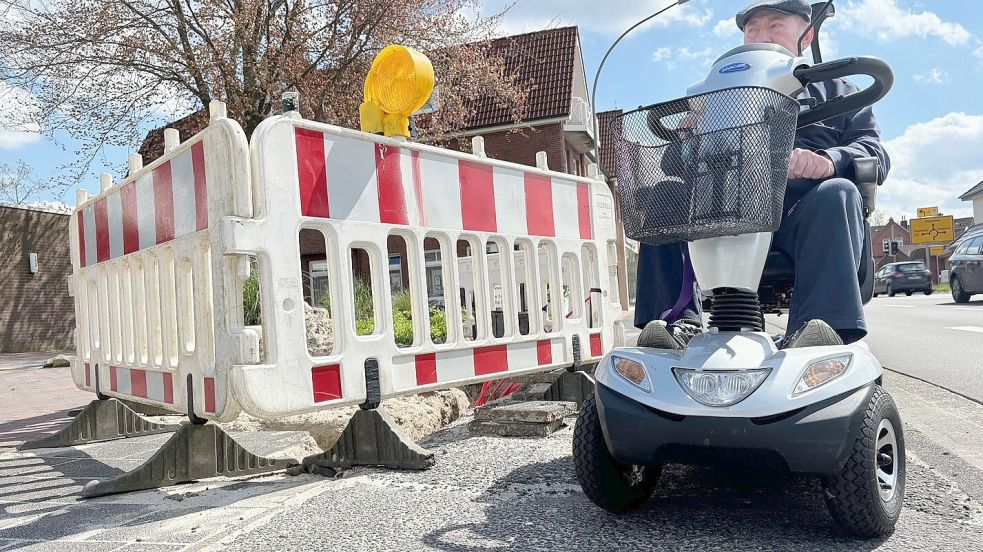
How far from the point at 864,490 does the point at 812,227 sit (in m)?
0.90

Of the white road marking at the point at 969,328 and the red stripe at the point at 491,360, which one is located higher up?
the red stripe at the point at 491,360

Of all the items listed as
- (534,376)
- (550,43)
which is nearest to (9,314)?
(550,43)

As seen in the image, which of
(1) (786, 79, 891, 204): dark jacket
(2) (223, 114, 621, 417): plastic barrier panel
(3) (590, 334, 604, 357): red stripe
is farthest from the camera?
(3) (590, 334, 604, 357): red stripe

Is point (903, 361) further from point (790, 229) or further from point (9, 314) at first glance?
point (9, 314)

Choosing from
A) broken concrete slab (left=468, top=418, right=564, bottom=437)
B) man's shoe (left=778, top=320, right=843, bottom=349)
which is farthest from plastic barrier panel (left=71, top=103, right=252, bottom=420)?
man's shoe (left=778, top=320, right=843, bottom=349)

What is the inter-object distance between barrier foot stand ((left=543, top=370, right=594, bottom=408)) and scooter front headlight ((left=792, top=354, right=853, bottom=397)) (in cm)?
262

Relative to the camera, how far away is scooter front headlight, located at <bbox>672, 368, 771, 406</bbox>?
228cm

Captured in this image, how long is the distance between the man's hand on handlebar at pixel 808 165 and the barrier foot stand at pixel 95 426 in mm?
4349

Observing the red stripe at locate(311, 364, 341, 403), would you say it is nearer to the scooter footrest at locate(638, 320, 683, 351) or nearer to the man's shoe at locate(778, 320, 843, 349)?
the scooter footrest at locate(638, 320, 683, 351)

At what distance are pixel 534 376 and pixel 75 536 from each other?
2985 mm

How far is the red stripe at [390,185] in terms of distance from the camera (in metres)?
3.72

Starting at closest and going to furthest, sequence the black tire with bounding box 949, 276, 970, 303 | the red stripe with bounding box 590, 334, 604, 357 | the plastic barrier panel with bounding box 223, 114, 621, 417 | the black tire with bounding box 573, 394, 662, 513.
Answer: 1. the black tire with bounding box 573, 394, 662, 513
2. the plastic barrier panel with bounding box 223, 114, 621, 417
3. the red stripe with bounding box 590, 334, 604, 357
4. the black tire with bounding box 949, 276, 970, 303

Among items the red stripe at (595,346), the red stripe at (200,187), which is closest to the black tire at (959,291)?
the red stripe at (595,346)

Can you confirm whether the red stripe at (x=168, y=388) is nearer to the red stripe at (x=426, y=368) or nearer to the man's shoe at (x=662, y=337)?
the red stripe at (x=426, y=368)
